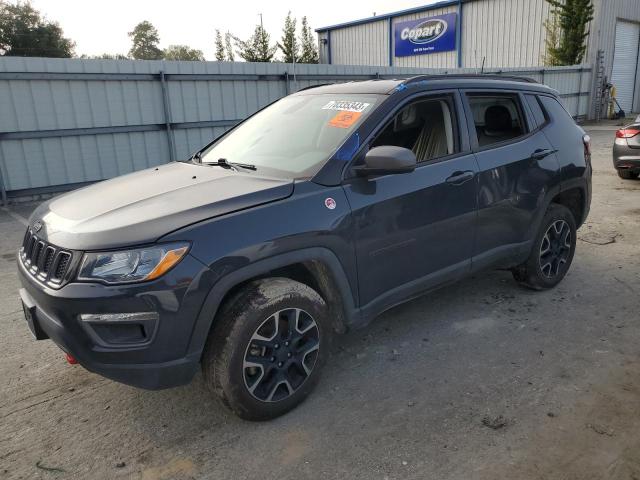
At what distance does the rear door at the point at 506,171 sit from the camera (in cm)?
373

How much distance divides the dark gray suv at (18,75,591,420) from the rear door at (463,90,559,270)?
0.01 meters

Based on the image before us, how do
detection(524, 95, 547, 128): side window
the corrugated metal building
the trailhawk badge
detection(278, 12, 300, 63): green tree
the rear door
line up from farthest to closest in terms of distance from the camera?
detection(278, 12, 300, 63): green tree, the corrugated metal building, detection(524, 95, 547, 128): side window, the rear door, the trailhawk badge

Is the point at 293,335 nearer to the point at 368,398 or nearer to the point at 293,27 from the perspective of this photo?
the point at 368,398

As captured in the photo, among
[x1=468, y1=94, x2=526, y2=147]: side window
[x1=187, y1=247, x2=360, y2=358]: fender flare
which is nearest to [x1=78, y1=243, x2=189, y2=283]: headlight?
[x1=187, y1=247, x2=360, y2=358]: fender flare

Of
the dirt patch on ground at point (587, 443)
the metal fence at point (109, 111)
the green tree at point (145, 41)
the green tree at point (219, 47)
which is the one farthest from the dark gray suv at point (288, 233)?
the green tree at point (145, 41)

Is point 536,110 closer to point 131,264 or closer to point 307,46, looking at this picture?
point 131,264

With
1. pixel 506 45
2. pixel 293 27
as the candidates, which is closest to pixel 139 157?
pixel 506 45

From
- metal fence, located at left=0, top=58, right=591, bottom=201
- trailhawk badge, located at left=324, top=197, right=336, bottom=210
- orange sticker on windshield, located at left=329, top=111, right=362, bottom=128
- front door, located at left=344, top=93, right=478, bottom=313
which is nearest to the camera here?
trailhawk badge, located at left=324, top=197, right=336, bottom=210

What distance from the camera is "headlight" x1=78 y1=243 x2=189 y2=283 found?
232cm

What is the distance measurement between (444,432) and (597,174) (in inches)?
384

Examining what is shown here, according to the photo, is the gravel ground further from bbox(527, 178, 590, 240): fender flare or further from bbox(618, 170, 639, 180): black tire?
bbox(618, 170, 639, 180): black tire

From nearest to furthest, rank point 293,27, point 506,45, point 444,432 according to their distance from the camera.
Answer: point 444,432
point 506,45
point 293,27

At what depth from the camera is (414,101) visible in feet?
11.2

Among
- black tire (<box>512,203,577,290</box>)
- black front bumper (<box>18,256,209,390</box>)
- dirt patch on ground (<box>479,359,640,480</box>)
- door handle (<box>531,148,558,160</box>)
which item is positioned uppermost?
door handle (<box>531,148,558,160</box>)
